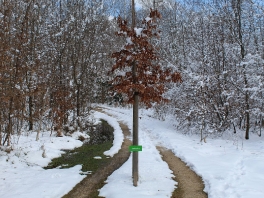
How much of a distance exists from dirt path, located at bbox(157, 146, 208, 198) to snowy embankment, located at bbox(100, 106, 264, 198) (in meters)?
0.21

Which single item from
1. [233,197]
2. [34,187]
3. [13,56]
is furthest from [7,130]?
[233,197]

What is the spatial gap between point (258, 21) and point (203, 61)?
4332 mm

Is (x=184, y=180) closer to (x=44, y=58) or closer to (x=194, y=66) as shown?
(x=194, y=66)

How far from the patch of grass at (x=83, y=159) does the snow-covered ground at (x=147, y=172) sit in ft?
1.23

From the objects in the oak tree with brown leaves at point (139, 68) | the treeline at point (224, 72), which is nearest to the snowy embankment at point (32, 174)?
the oak tree with brown leaves at point (139, 68)

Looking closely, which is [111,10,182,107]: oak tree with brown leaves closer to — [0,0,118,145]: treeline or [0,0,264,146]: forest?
[0,0,118,145]: treeline

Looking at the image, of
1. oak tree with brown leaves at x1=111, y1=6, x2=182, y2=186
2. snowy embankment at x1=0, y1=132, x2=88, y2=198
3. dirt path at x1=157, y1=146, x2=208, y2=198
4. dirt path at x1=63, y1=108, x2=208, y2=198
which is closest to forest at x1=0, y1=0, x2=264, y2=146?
snowy embankment at x1=0, y1=132, x2=88, y2=198

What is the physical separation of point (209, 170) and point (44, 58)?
1418cm

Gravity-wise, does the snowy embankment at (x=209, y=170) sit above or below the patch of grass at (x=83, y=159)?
above

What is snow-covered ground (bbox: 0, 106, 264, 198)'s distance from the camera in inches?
318

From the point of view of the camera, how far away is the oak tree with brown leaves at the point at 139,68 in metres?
8.52

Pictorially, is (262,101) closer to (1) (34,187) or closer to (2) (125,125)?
(2) (125,125)

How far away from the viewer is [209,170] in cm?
1021

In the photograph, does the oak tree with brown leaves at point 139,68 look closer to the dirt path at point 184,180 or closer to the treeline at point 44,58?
the dirt path at point 184,180
